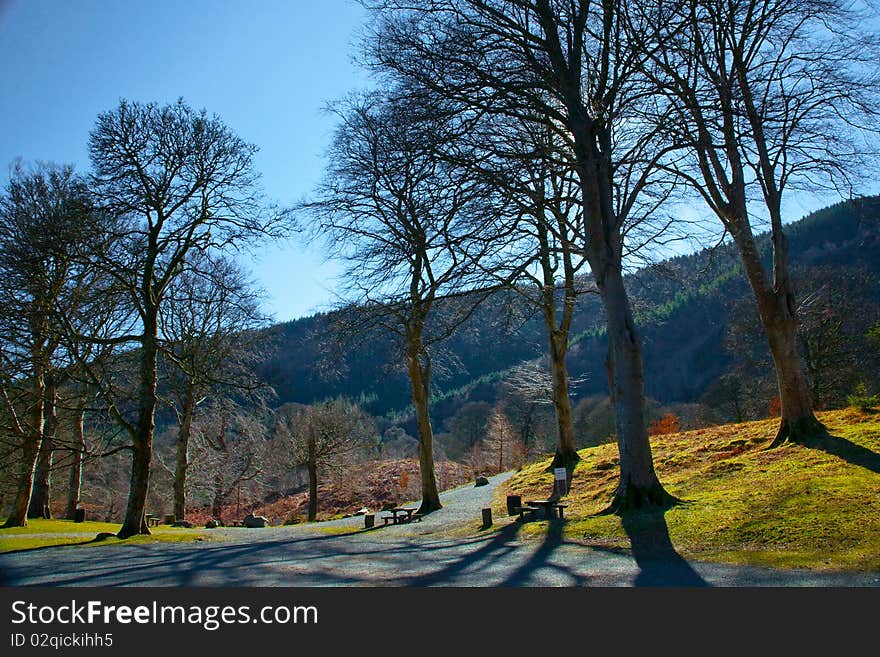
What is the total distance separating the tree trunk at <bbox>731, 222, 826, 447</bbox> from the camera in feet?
44.7

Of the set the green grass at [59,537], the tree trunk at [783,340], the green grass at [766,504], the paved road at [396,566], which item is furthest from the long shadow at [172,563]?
the tree trunk at [783,340]

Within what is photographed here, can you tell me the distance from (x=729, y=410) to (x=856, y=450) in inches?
1570

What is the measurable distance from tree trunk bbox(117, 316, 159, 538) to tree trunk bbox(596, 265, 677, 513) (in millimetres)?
11942

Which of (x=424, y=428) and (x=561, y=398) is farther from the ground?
(x=561, y=398)

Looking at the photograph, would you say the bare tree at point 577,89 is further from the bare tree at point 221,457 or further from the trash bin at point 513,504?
the bare tree at point 221,457

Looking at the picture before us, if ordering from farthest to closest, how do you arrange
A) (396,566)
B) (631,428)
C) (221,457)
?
(221,457) < (631,428) < (396,566)

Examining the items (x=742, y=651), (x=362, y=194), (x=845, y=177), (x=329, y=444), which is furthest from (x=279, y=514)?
(x=742, y=651)

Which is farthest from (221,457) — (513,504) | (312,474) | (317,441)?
(513,504)

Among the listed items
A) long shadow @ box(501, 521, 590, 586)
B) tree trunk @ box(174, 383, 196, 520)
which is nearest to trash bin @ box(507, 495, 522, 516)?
long shadow @ box(501, 521, 590, 586)

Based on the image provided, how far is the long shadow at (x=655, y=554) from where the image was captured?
6484mm

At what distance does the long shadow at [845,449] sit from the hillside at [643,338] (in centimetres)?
430

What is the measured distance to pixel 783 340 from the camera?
14031 mm

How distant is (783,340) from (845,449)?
3.09 metres

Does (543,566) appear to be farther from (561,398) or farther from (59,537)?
(59,537)
